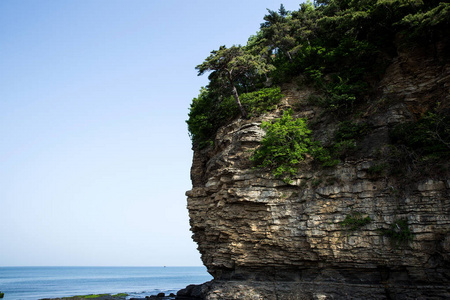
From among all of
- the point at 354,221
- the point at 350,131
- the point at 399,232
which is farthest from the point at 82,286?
the point at 399,232

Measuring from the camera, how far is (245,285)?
1880cm

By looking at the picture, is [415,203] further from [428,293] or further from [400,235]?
[428,293]

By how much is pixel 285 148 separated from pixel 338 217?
5331mm

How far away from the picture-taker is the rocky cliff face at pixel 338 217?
15000 mm

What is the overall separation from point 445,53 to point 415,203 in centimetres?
968

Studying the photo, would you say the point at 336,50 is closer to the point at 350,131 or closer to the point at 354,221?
the point at 350,131

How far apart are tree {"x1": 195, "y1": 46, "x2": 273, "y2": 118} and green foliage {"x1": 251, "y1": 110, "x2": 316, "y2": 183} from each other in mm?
4155

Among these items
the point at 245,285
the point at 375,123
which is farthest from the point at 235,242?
the point at 375,123

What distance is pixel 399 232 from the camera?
50.1 feet

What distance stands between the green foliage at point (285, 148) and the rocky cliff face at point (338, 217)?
0.63 m

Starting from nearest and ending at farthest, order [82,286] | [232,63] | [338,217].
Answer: [338,217]
[232,63]
[82,286]

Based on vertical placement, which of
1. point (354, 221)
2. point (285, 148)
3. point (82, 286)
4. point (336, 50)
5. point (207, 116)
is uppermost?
point (336, 50)

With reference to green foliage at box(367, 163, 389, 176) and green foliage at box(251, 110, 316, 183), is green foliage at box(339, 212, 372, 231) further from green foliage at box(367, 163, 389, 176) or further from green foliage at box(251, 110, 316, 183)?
green foliage at box(251, 110, 316, 183)

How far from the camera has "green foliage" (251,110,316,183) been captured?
63.7 ft
